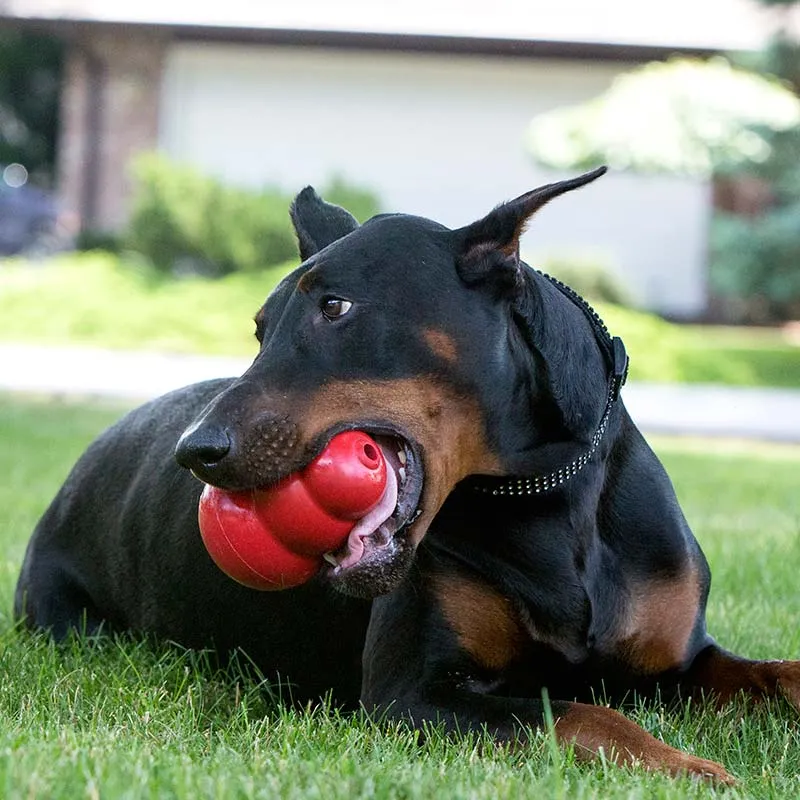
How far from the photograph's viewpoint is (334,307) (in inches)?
126

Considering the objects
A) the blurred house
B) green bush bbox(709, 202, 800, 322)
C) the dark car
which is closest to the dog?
green bush bbox(709, 202, 800, 322)

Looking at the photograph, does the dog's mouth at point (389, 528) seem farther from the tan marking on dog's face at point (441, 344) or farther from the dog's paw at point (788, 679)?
the dog's paw at point (788, 679)

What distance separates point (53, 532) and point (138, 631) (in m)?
0.60

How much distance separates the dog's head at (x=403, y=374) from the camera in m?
3.03

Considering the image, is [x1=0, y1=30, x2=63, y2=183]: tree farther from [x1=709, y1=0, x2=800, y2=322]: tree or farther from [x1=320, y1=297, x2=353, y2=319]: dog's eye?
[x1=320, y1=297, x2=353, y2=319]: dog's eye

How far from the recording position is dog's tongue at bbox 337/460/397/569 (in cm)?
312

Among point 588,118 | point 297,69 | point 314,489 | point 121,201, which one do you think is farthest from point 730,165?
point 314,489

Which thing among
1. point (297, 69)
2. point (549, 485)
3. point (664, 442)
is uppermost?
point (297, 69)

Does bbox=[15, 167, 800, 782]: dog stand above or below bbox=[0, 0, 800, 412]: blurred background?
below

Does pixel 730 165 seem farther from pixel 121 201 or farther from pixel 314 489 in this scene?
pixel 314 489

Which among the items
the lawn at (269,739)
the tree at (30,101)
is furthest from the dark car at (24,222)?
the lawn at (269,739)

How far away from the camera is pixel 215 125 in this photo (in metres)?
23.2

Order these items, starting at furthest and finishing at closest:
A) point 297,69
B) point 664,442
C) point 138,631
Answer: point 297,69 < point 664,442 < point 138,631

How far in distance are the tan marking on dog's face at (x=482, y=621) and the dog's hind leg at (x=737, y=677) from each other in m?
0.56
